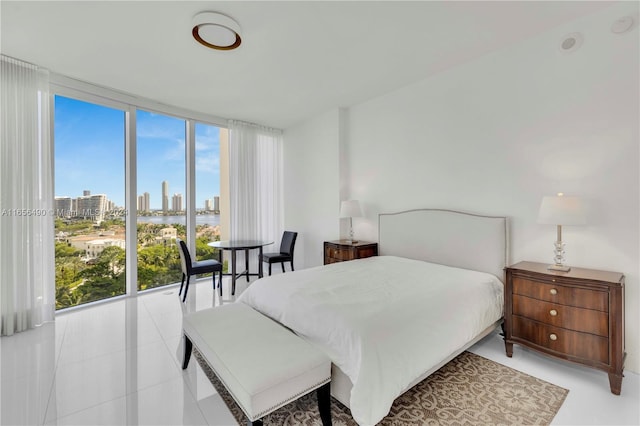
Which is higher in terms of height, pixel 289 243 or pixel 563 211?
pixel 563 211

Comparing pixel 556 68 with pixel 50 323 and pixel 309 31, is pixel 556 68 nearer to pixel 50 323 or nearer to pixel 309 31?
pixel 309 31

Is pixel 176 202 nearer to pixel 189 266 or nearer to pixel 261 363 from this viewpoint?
pixel 189 266

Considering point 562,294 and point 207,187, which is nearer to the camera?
point 562,294

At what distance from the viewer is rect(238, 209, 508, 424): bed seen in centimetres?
166

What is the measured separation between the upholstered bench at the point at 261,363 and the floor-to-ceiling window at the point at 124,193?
2894mm

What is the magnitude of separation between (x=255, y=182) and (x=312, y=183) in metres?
1.15

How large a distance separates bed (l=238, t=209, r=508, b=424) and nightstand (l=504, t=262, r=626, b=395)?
21cm

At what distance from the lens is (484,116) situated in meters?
3.17

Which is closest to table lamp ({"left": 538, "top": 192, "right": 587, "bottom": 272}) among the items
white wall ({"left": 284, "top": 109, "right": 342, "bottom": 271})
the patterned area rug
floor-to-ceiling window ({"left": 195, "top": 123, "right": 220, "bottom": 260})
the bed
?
the bed

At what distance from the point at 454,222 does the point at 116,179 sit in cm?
464

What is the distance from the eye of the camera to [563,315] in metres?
2.22

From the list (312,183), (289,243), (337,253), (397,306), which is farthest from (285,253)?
(397,306)

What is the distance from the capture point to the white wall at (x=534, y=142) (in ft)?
7.68

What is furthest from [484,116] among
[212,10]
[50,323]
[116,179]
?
[50,323]
